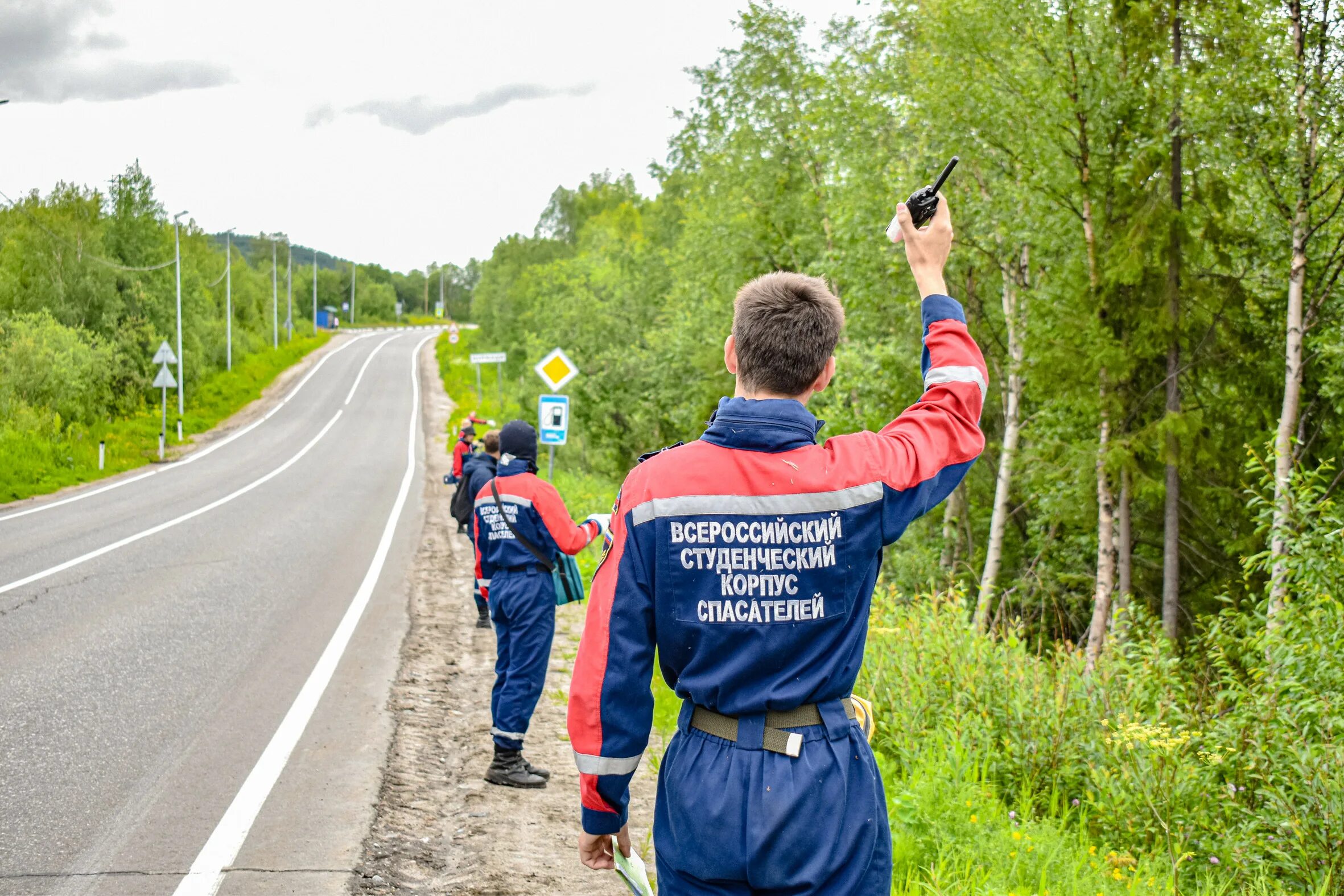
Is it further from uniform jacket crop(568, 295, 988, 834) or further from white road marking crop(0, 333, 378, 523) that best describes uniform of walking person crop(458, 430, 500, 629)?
white road marking crop(0, 333, 378, 523)

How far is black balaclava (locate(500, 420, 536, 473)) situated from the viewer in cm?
621

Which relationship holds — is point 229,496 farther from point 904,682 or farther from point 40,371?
point 904,682

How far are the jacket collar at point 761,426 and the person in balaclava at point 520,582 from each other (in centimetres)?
360

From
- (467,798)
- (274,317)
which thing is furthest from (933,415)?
(274,317)

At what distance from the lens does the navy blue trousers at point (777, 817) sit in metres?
2.20

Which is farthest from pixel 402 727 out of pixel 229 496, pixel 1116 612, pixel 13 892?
pixel 229 496

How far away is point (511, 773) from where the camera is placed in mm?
5730

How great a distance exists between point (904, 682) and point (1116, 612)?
3169 millimetres

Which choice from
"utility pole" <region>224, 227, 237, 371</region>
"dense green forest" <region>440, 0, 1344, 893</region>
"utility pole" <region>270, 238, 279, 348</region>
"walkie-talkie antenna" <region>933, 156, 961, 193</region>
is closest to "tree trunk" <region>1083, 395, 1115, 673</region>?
"dense green forest" <region>440, 0, 1344, 893</region>

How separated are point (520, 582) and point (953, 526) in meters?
14.1

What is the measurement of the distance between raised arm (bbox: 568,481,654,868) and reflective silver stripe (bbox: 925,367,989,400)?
80cm

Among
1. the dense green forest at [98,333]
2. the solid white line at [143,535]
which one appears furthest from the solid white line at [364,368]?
the solid white line at [143,535]

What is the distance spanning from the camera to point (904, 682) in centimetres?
661

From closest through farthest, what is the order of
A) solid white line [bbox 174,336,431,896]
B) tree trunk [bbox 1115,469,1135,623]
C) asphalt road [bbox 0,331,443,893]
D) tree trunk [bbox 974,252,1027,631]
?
solid white line [bbox 174,336,431,896] < asphalt road [bbox 0,331,443,893] < tree trunk [bbox 1115,469,1135,623] < tree trunk [bbox 974,252,1027,631]
